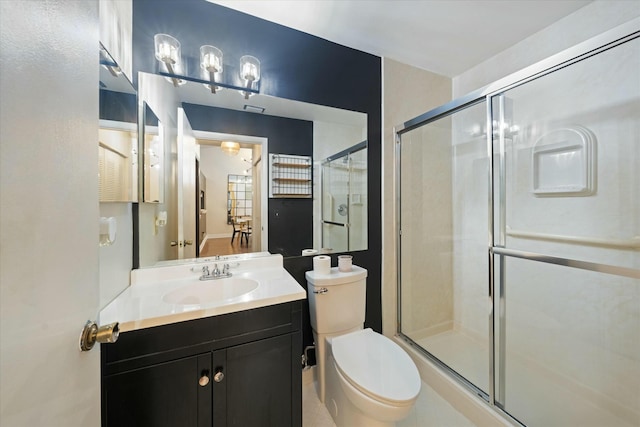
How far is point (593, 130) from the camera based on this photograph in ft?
4.90

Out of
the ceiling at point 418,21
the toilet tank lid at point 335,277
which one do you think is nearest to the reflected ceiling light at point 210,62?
the ceiling at point 418,21

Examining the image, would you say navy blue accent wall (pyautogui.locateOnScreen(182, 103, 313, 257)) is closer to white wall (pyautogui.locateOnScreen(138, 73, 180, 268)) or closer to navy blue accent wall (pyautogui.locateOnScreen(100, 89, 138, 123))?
white wall (pyautogui.locateOnScreen(138, 73, 180, 268))

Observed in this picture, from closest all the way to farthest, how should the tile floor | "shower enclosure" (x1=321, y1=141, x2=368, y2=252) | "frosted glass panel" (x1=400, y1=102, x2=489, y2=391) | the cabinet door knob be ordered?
the cabinet door knob, the tile floor, "shower enclosure" (x1=321, y1=141, x2=368, y2=252), "frosted glass panel" (x1=400, y1=102, x2=489, y2=391)

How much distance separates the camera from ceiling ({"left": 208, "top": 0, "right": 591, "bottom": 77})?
1.50 meters

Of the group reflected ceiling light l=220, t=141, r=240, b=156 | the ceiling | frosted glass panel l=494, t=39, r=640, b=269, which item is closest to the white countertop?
reflected ceiling light l=220, t=141, r=240, b=156

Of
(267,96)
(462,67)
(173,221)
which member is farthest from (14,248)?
(462,67)

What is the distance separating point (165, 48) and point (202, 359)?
60.3 inches

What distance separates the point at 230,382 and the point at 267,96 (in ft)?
5.17

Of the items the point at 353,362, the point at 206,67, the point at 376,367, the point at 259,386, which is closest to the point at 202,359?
the point at 259,386

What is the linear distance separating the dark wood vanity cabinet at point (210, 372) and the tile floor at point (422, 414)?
379 millimetres

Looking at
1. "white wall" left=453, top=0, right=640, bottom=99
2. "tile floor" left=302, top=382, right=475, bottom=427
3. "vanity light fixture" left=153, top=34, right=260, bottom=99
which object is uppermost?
"white wall" left=453, top=0, right=640, bottom=99

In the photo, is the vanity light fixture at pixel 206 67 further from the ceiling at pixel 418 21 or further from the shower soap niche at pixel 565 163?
the shower soap niche at pixel 565 163

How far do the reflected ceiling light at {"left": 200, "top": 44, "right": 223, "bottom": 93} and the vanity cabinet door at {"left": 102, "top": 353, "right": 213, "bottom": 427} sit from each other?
1442 millimetres

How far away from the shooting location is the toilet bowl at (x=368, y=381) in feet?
3.67
